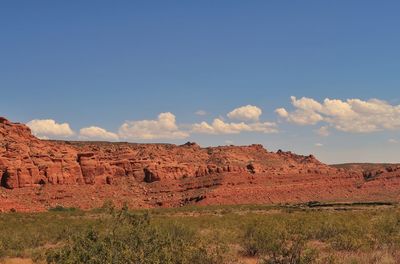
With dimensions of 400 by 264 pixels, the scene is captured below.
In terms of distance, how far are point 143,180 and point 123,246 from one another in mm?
83307

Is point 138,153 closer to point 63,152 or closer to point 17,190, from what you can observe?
point 63,152

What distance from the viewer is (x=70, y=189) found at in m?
81.2

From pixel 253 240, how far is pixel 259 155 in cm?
11961

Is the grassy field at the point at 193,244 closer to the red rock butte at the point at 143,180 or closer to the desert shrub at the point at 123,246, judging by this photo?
the desert shrub at the point at 123,246

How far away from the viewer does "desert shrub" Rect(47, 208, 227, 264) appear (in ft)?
36.1

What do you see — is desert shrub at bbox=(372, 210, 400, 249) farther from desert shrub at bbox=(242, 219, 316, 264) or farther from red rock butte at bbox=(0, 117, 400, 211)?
red rock butte at bbox=(0, 117, 400, 211)

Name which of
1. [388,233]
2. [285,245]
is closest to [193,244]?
[285,245]

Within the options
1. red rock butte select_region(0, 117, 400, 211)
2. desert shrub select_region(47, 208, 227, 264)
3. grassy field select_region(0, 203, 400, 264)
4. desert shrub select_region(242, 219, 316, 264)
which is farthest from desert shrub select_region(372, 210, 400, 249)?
red rock butte select_region(0, 117, 400, 211)

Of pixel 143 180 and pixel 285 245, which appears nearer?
pixel 285 245

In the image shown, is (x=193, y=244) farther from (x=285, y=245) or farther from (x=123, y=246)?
(x=123, y=246)

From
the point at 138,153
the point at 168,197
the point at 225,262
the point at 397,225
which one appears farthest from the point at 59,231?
the point at 138,153

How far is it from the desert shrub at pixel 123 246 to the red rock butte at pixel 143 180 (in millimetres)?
60335

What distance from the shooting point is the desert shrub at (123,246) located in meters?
11.0

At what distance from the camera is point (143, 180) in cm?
9400
